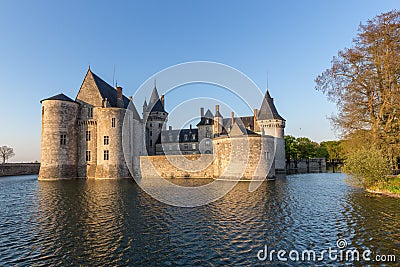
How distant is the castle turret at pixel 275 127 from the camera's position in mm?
41562

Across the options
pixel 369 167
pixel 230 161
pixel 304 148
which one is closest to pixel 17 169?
pixel 230 161

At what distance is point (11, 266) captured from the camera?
674 cm

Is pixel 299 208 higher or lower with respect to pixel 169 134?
lower

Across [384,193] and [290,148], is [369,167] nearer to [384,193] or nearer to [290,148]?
[384,193]

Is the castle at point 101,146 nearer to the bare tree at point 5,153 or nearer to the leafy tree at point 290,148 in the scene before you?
the leafy tree at point 290,148

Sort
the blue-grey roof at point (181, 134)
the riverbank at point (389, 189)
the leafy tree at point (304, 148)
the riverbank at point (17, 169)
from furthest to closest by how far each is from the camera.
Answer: the leafy tree at point (304, 148) < the blue-grey roof at point (181, 134) < the riverbank at point (17, 169) < the riverbank at point (389, 189)

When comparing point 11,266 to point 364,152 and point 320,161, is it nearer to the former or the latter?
point 364,152

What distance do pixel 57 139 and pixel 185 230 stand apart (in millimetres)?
27735

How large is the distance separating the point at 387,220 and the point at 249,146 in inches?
638

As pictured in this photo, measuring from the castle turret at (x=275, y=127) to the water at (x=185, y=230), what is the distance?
2664 cm

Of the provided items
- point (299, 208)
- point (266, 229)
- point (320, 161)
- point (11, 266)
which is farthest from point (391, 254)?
point (320, 161)

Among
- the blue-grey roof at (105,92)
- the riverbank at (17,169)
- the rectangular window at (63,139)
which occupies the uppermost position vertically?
the blue-grey roof at (105,92)
